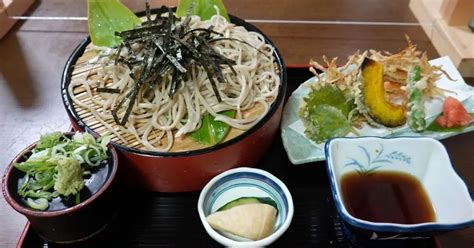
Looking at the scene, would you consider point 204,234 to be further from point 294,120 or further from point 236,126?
point 294,120

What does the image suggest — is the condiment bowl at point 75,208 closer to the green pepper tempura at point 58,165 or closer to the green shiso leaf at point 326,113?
the green pepper tempura at point 58,165

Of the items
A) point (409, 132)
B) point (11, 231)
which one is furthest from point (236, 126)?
point (11, 231)

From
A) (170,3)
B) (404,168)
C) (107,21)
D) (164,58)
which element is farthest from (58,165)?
(170,3)

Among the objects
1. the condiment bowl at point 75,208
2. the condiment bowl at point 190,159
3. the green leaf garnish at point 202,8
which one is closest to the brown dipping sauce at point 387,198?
the condiment bowl at point 190,159

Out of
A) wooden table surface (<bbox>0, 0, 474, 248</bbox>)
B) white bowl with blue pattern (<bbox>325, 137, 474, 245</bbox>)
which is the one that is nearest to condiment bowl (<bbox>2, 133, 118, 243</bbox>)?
wooden table surface (<bbox>0, 0, 474, 248</bbox>)

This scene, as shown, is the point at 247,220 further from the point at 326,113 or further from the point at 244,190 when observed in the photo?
the point at 326,113

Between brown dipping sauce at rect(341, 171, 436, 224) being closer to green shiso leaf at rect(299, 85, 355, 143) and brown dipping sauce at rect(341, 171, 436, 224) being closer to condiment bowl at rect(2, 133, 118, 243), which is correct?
green shiso leaf at rect(299, 85, 355, 143)

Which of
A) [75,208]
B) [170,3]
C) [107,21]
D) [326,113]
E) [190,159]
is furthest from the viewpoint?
[170,3]
